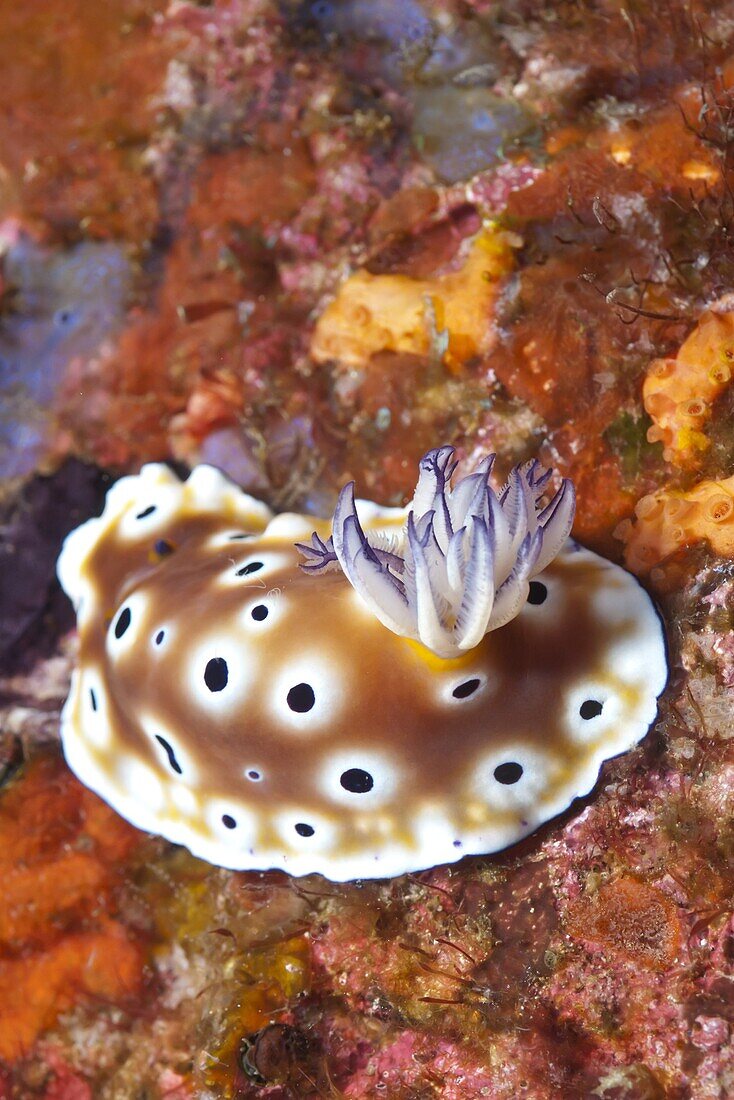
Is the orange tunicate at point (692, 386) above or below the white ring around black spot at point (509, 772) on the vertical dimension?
above

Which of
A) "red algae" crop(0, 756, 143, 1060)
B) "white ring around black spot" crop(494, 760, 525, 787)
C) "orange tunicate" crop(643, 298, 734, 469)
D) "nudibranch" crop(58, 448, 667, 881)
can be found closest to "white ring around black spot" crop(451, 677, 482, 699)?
"nudibranch" crop(58, 448, 667, 881)

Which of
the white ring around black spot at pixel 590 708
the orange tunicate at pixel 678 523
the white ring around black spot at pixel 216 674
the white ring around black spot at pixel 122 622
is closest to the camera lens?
the orange tunicate at pixel 678 523

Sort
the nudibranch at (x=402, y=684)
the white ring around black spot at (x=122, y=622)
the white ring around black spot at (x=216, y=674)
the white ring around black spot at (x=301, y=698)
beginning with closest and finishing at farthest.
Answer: the nudibranch at (x=402, y=684) < the white ring around black spot at (x=301, y=698) < the white ring around black spot at (x=216, y=674) < the white ring around black spot at (x=122, y=622)

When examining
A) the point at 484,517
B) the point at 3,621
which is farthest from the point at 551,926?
the point at 3,621

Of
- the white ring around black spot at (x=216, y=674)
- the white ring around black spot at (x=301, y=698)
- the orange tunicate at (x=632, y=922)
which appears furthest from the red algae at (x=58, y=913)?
the orange tunicate at (x=632, y=922)

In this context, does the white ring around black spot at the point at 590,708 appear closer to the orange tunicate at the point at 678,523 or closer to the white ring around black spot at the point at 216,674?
the orange tunicate at the point at 678,523

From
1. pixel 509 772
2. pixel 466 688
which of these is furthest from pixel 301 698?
pixel 509 772
